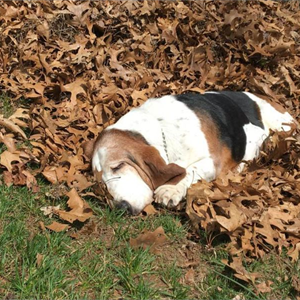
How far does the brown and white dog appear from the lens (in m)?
4.24

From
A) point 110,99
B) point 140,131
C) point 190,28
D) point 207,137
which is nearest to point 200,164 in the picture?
point 207,137

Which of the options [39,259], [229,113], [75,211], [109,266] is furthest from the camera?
[229,113]

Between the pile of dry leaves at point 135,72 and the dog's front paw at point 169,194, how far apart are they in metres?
0.18

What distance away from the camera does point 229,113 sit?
5.38 metres

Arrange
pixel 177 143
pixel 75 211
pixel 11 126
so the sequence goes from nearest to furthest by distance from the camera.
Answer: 1. pixel 75 211
2. pixel 177 143
3. pixel 11 126

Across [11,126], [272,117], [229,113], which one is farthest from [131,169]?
[272,117]

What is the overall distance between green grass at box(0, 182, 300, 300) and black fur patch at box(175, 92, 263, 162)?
57.4 inches

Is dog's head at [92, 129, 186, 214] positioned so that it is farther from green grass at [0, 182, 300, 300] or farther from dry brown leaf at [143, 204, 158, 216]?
green grass at [0, 182, 300, 300]

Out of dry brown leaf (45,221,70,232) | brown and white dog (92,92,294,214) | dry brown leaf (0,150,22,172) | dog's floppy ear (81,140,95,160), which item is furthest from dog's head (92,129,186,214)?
dry brown leaf (0,150,22,172)

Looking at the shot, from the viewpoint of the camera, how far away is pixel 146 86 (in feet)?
19.6

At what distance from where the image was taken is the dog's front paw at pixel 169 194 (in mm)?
4207

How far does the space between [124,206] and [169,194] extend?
0.43m

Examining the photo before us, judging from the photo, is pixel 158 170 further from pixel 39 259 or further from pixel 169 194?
pixel 39 259

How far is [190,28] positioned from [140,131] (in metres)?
2.40
